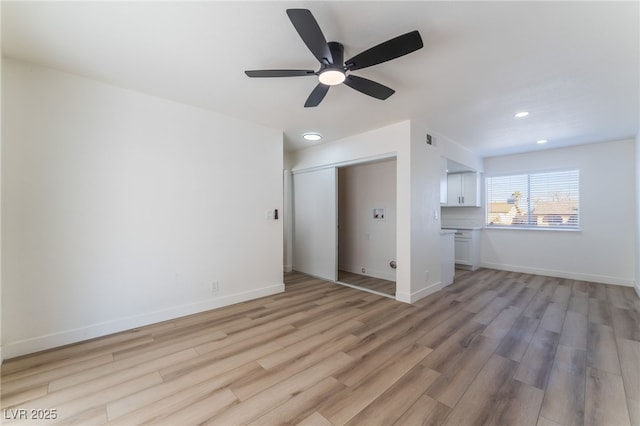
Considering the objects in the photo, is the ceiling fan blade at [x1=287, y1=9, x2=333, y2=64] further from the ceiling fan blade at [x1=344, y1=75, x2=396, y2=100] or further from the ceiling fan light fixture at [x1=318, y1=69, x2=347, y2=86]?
the ceiling fan blade at [x1=344, y1=75, x2=396, y2=100]

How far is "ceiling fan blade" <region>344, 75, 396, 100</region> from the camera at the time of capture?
6.61 ft

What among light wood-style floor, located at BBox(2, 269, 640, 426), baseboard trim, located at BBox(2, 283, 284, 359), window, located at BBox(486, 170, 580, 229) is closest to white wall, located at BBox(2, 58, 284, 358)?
baseboard trim, located at BBox(2, 283, 284, 359)

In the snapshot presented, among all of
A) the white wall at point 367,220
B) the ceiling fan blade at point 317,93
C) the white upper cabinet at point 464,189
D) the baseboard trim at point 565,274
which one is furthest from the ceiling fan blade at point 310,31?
the baseboard trim at point 565,274

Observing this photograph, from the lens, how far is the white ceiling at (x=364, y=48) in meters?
1.60

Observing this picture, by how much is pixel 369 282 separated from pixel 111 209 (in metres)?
3.83

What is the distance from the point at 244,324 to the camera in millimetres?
2777

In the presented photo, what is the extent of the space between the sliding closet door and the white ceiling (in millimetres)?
1632

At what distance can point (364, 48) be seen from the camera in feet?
6.40

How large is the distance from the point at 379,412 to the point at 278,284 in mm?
2540

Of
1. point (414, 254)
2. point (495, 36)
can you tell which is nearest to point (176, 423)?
point (414, 254)

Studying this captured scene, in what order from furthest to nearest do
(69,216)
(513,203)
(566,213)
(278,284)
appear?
1. (513,203)
2. (566,213)
3. (278,284)
4. (69,216)

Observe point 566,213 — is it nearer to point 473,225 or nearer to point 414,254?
point 473,225

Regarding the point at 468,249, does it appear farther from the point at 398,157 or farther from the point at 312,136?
the point at 312,136

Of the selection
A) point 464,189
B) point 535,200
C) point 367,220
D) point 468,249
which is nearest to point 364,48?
point 367,220
